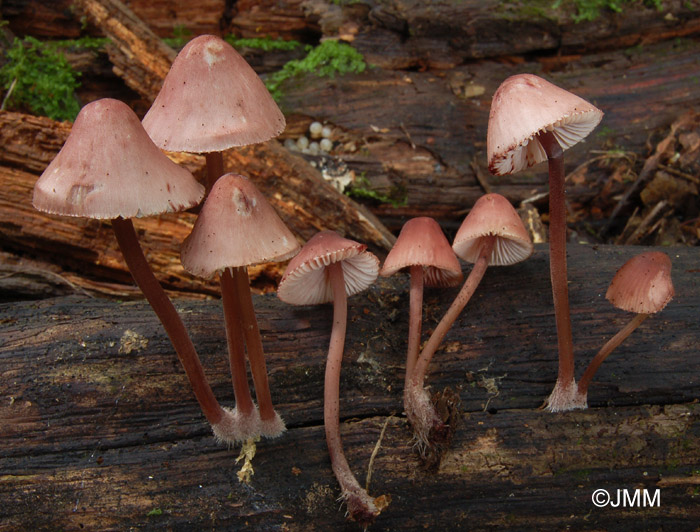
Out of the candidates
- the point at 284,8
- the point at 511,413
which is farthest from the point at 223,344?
the point at 284,8

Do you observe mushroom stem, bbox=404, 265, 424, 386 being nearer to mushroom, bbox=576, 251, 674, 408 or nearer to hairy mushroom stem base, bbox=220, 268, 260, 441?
hairy mushroom stem base, bbox=220, 268, 260, 441

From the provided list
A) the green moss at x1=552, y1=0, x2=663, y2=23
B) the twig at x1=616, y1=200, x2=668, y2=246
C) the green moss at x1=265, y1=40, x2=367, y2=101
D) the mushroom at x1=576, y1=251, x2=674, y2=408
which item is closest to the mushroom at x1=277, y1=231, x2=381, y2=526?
the mushroom at x1=576, y1=251, x2=674, y2=408

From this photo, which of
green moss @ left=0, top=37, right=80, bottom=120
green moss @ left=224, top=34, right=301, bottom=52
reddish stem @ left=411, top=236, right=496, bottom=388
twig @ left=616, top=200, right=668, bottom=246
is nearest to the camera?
reddish stem @ left=411, top=236, right=496, bottom=388

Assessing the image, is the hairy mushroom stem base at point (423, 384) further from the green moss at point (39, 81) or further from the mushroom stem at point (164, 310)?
the green moss at point (39, 81)

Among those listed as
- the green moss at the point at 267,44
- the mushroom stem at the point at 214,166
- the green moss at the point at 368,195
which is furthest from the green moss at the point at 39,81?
the mushroom stem at the point at 214,166

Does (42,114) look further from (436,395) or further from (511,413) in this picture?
(511,413)
